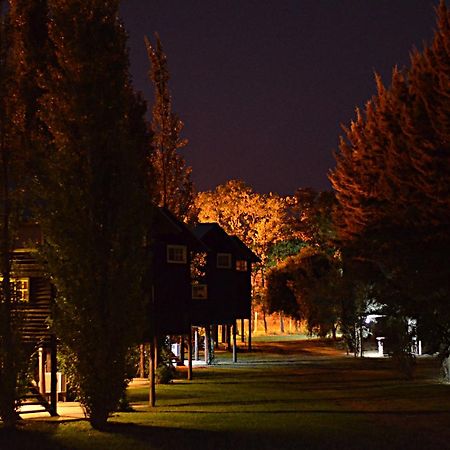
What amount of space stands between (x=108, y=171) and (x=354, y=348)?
A: 37.0m

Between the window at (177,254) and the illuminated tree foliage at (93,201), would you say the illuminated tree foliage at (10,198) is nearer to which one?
the illuminated tree foliage at (93,201)

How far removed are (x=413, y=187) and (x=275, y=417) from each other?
904 inches

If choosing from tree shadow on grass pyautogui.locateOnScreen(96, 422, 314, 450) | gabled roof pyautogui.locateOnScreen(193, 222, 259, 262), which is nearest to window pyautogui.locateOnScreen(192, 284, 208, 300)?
gabled roof pyautogui.locateOnScreen(193, 222, 259, 262)

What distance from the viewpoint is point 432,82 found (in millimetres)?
44250

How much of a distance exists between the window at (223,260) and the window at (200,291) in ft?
8.93

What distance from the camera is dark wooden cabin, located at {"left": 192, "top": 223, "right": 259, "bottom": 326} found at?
5284 centimetres

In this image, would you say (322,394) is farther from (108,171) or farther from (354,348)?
(354,348)

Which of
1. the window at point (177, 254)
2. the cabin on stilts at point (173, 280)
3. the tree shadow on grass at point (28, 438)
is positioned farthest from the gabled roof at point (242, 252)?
the tree shadow on grass at point (28, 438)

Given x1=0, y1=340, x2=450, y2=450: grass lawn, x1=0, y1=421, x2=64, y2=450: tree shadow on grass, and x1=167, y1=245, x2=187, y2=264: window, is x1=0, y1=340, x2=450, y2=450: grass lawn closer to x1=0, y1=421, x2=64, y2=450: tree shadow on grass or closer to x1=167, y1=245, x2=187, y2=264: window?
x1=0, y1=421, x2=64, y2=450: tree shadow on grass

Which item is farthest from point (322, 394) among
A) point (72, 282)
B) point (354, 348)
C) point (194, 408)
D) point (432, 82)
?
point (354, 348)

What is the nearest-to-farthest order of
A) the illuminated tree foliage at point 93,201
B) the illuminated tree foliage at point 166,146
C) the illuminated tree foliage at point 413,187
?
the illuminated tree foliage at point 93,201
the illuminated tree foliage at point 413,187
the illuminated tree foliage at point 166,146

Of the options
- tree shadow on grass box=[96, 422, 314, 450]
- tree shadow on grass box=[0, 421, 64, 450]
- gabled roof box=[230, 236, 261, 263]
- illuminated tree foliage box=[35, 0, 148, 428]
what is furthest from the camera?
gabled roof box=[230, 236, 261, 263]

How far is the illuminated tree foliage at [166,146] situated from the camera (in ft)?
154

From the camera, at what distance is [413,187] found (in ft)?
149
